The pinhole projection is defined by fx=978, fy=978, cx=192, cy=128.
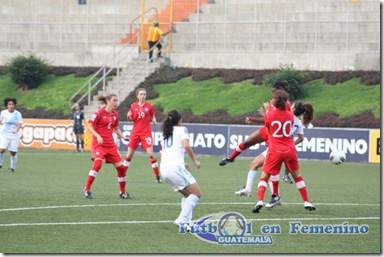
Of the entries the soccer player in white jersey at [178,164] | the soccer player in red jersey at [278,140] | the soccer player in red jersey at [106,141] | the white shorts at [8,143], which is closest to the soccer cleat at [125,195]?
the soccer player in red jersey at [106,141]

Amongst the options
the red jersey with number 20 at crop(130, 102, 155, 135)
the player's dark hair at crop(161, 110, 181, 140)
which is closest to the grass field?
the red jersey with number 20 at crop(130, 102, 155, 135)

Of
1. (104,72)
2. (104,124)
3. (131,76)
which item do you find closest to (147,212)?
(104,124)

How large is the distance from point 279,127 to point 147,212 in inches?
101

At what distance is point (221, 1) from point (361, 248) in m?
36.4

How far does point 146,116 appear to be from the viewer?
2317cm

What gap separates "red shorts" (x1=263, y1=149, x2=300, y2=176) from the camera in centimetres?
1605

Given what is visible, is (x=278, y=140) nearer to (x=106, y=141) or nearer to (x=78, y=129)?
(x=106, y=141)

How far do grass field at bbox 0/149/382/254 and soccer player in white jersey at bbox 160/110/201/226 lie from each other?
431mm

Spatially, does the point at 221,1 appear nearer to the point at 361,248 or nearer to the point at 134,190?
the point at 134,190

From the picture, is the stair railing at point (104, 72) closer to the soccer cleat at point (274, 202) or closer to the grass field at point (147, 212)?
the grass field at point (147, 212)

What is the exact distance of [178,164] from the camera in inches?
549

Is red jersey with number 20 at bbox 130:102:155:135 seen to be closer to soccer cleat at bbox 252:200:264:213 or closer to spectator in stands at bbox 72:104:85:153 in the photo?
soccer cleat at bbox 252:200:264:213

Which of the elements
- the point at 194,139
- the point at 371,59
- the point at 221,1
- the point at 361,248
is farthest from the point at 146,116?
the point at 221,1

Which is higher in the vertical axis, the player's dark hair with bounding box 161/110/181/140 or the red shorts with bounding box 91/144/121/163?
the player's dark hair with bounding box 161/110/181/140
